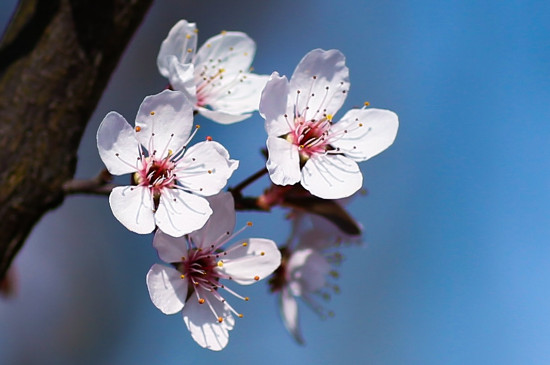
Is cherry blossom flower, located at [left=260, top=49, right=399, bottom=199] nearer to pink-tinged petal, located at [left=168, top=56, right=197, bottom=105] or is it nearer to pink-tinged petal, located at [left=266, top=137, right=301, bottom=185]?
pink-tinged petal, located at [left=266, top=137, right=301, bottom=185]

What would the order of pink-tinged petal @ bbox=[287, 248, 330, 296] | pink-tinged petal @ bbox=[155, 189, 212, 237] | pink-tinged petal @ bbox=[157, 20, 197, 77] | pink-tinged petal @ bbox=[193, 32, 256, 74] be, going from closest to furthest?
pink-tinged petal @ bbox=[155, 189, 212, 237] < pink-tinged petal @ bbox=[157, 20, 197, 77] < pink-tinged petal @ bbox=[193, 32, 256, 74] < pink-tinged petal @ bbox=[287, 248, 330, 296]

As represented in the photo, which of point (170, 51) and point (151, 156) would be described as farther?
point (170, 51)

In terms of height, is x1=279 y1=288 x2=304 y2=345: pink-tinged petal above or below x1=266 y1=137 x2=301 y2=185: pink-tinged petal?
below

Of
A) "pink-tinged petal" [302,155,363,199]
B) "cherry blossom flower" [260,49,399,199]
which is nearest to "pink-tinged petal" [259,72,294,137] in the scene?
"cherry blossom flower" [260,49,399,199]

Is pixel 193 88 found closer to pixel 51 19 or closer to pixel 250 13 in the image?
pixel 51 19

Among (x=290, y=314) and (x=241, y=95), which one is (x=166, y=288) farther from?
(x=290, y=314)

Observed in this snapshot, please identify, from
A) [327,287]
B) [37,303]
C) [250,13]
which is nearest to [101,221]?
[37,303]
